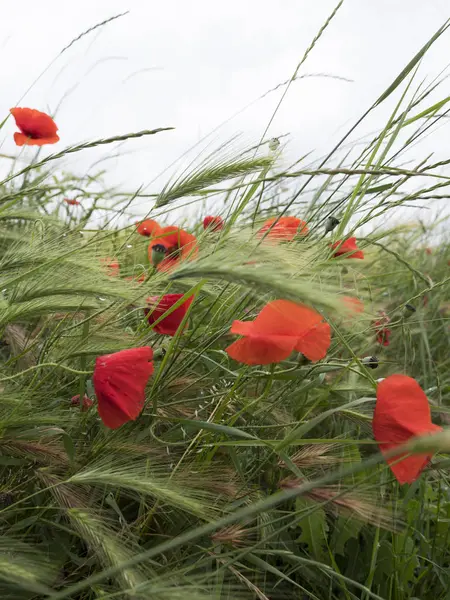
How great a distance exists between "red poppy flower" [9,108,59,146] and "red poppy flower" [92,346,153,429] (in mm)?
889

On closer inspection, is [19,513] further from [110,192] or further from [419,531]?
[110,192]

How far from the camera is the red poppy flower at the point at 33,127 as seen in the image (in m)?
1.46

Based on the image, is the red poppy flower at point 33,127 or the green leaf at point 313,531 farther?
the red poppy flower at point 33,127

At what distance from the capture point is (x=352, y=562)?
3.14 ft

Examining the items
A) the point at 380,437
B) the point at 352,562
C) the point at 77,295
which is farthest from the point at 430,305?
the point at 77,295

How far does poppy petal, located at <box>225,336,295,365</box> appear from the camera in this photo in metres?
0.70

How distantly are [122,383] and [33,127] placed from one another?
3.06 ft

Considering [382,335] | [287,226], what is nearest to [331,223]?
[287,226]

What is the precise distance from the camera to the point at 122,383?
73 cm

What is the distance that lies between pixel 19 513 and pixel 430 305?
4.62ft

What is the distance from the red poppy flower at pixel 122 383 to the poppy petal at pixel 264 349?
10 centimetres

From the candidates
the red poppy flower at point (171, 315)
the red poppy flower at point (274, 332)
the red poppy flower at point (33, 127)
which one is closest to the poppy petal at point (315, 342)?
the red poppy flower at point (274, 332)

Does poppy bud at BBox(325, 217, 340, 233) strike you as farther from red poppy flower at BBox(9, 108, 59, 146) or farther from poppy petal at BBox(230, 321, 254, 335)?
red poppy flower at BBox(9, 108, 59, 146)

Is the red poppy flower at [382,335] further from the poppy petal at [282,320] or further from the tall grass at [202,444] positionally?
the poppy petal at [282,320]
